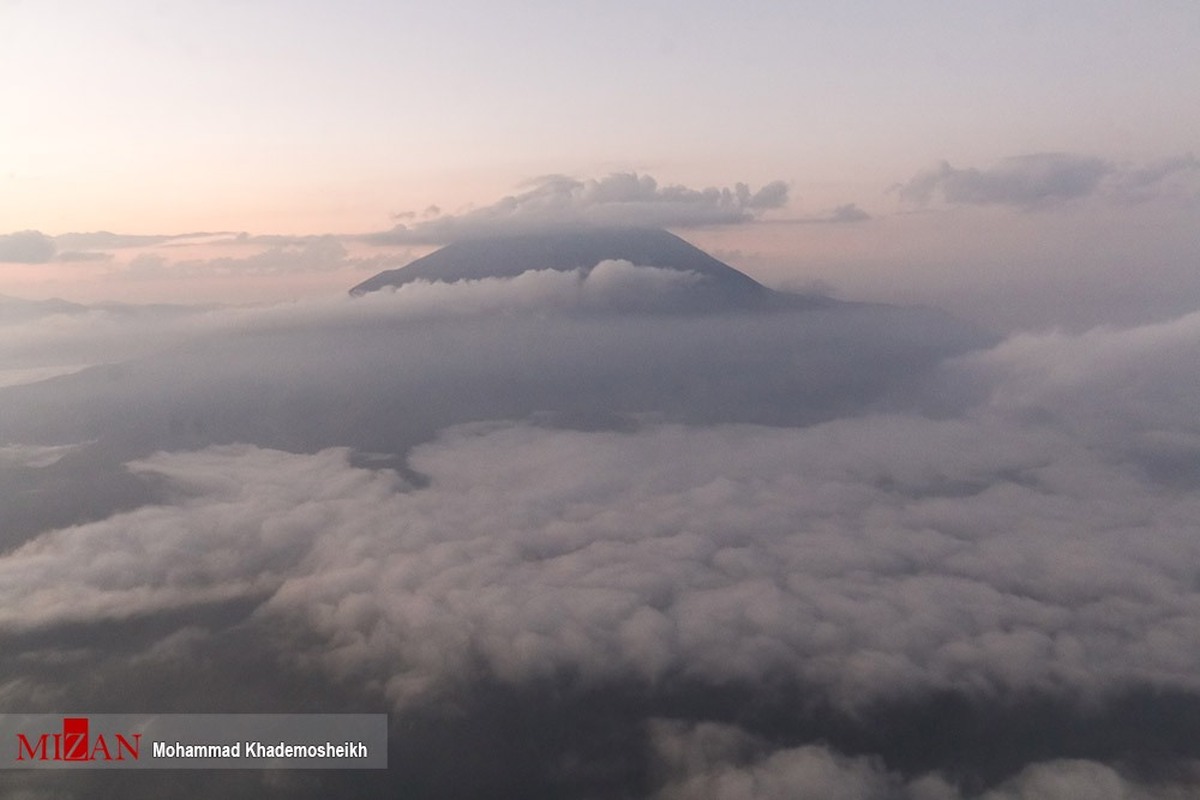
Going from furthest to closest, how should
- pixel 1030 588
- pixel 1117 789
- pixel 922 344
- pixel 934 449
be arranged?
pixel 922 344 < pixel 934 449 < pixel 1030 588 < pixel 1117 789

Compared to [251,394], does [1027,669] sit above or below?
below

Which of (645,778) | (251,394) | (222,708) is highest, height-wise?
(251,394)

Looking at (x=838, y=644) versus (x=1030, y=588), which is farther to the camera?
(x=1030, y=588)

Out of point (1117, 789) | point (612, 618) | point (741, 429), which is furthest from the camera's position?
point (741, 429)

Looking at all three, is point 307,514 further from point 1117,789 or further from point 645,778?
point 1117,789

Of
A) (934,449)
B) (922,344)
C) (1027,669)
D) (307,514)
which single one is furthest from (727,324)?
(1027,669)

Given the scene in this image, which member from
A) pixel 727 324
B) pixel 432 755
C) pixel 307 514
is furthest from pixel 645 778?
pixel 727 324

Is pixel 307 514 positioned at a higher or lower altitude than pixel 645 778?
higher

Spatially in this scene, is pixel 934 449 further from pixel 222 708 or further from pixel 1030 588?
pixel 222 708

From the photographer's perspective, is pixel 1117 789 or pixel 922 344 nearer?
pixel 1117 789

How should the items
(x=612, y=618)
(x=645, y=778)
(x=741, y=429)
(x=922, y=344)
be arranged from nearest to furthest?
1. (x=645, y=778)
2. (x=612, y=618)
3. (x=741, y=429)
4. (x=922, y=344)
